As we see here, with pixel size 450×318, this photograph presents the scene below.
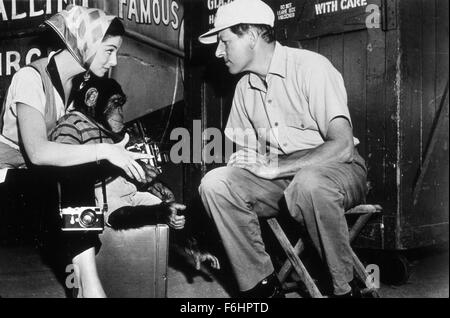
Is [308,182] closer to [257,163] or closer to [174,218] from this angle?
[257,163]

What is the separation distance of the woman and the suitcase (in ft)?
0.21

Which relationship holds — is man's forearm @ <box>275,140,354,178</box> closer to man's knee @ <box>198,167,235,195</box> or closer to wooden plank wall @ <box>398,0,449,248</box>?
man's knee @ <box>198,167,235,195</box>

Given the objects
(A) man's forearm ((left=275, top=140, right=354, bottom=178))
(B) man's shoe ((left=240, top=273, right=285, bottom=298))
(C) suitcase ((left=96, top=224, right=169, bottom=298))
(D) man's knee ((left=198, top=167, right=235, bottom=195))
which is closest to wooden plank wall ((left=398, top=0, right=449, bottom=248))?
(A) man's forearm ((left=275, top=140, right=354, bottom=178))

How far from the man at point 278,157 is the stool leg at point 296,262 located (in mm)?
143

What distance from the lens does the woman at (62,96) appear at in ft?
7.36

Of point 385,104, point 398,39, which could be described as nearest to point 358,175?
point 385,104

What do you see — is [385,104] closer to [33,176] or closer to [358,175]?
[358,175]

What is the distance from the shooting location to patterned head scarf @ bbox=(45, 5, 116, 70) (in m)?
2.68

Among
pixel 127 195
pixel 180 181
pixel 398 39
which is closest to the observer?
pixel 127 195

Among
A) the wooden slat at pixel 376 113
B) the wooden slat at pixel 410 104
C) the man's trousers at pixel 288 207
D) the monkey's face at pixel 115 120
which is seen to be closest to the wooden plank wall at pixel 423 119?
the wooden slat at pixel 410 104

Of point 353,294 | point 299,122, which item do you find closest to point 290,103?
point 299,122
